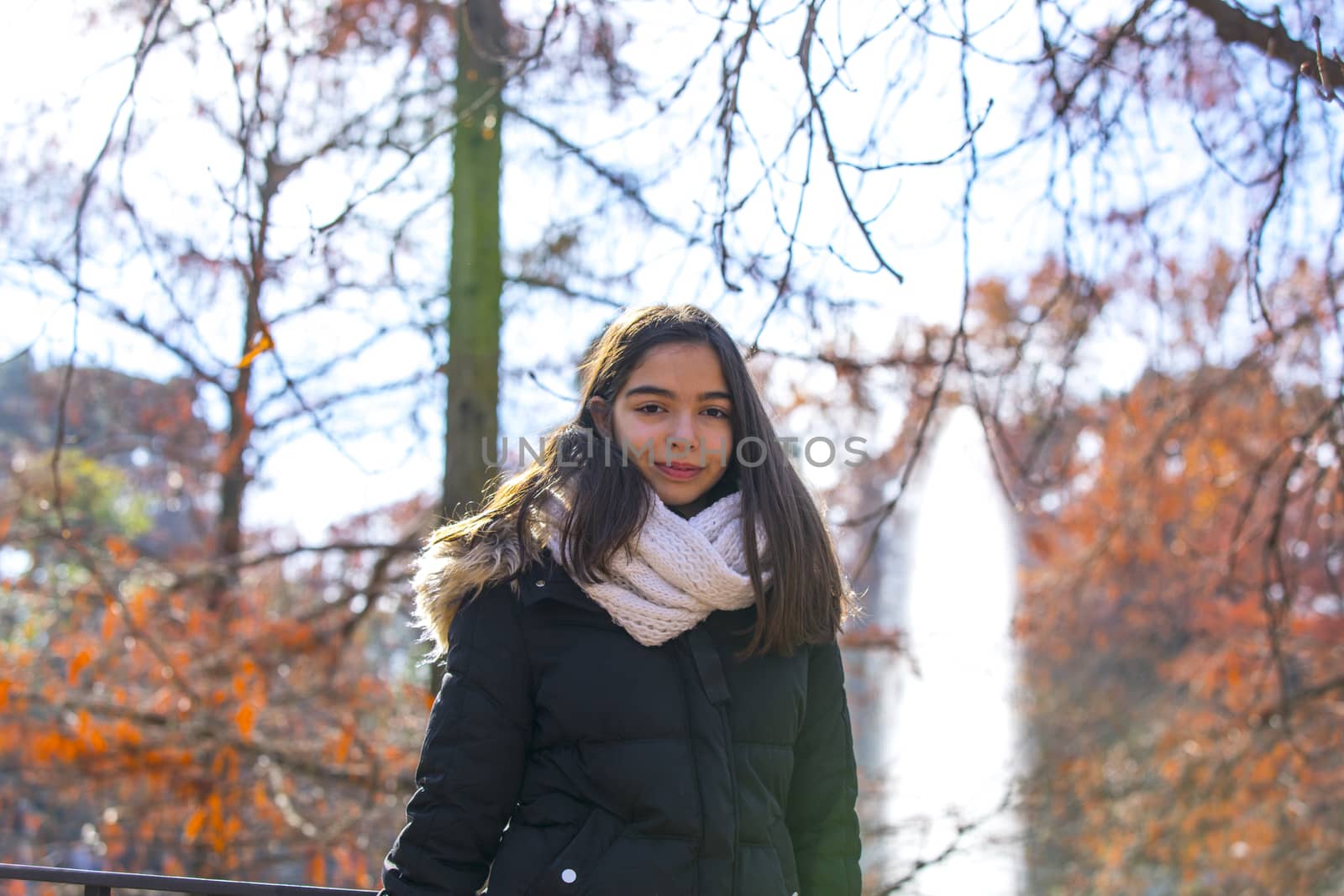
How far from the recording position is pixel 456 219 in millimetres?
3652

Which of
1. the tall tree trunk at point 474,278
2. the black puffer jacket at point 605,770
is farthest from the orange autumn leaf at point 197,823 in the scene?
the black puffer jacket at point 605,770

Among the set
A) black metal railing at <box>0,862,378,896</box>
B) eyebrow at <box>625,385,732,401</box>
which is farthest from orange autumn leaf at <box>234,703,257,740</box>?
eyebrow at <box>625,385,732,401</box>

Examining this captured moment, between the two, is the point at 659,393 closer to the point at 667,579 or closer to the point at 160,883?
the point at 667,579

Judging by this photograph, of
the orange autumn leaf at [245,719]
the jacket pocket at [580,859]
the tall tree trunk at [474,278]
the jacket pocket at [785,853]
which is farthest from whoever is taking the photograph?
the orange autumn leaf at [245,719]

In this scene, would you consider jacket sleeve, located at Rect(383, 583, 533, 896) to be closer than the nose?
Yes

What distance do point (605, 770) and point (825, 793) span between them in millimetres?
371

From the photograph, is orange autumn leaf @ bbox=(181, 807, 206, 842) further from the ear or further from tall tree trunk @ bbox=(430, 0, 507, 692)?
the ear

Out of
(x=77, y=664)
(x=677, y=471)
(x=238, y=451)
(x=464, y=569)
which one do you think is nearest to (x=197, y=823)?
(x=77, y=664)

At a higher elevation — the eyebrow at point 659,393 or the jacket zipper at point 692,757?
the eyebrow at point 659,393

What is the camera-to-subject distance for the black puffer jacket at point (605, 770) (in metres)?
1.46

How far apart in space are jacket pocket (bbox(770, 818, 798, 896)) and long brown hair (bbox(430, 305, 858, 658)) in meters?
0.24

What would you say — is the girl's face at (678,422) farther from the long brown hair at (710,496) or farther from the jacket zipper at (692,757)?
the jacket zipper at (692,757)

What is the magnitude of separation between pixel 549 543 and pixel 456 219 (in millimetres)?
2248

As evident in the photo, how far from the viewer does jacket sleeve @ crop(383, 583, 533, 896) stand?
147 centimetres
